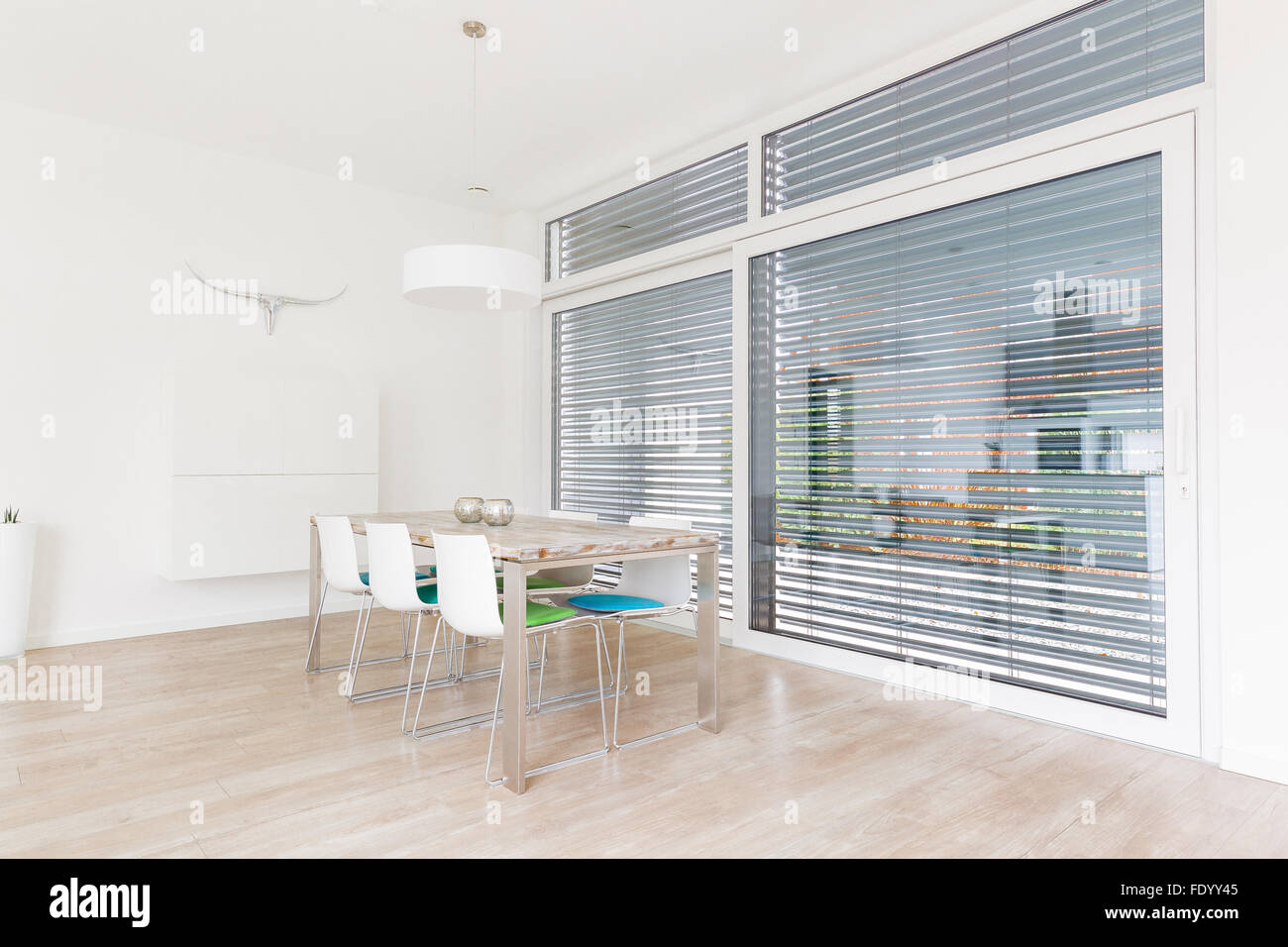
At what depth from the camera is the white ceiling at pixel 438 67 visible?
353 centimetres

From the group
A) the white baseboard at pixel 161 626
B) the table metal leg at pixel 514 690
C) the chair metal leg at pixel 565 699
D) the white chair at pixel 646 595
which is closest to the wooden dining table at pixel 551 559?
the table metal leg at pixel 514 690

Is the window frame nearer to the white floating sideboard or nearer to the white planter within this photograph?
the white floating sideboard

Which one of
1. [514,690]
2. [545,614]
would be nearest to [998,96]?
[545,614]

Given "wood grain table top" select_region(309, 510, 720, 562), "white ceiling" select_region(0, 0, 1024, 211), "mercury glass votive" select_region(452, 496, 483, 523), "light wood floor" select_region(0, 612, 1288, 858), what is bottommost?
"light wood floor" select_region(0, 612, 1288, 858)

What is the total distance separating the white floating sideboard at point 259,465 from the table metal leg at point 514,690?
298cm

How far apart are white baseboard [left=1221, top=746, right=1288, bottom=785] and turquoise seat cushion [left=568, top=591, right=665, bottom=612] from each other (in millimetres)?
2014

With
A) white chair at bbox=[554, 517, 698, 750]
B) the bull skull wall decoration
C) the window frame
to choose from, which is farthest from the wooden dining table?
the bull skull wall decoration

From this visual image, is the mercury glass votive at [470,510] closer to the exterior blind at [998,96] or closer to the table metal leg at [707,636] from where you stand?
the table metal leg at [707,636]

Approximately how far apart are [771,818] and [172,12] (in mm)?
4140

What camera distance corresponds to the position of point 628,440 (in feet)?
17.9

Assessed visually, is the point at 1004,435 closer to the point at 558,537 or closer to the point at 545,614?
the point at 558,537

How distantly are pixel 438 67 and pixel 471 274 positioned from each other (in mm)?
1475

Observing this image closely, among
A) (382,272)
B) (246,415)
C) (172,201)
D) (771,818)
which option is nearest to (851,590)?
(771,818)

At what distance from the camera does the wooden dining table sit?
99.7 inches
